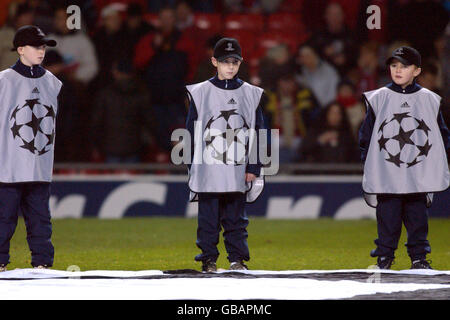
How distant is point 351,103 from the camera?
46.4 feet

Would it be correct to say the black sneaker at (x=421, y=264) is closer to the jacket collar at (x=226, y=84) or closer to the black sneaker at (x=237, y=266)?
the black sneaker at (x=237, y=266)

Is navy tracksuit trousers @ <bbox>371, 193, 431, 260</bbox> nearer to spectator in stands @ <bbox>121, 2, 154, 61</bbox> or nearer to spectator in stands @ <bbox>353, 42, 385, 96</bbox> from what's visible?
spectator in stands @ <bbox>353, 42, 385, 96</bbox>

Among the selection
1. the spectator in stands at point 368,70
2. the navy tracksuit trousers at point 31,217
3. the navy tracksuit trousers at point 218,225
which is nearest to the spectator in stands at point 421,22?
the spectator in stands at point 368,70

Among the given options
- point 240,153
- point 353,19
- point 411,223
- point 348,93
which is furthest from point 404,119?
point 353,19

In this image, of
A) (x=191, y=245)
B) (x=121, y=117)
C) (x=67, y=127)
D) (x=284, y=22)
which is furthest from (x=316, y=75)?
(x=191, y=245)

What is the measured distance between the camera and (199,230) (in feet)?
26.9

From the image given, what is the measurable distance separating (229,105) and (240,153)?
0.41 m

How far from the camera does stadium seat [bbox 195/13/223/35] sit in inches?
595

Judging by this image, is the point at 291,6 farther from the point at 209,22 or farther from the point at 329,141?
the point at 329,141

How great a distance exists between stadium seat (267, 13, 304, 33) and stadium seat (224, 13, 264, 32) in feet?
0.49

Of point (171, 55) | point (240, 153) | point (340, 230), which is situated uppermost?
point (171, 55)

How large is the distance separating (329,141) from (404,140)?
542 centimetres
